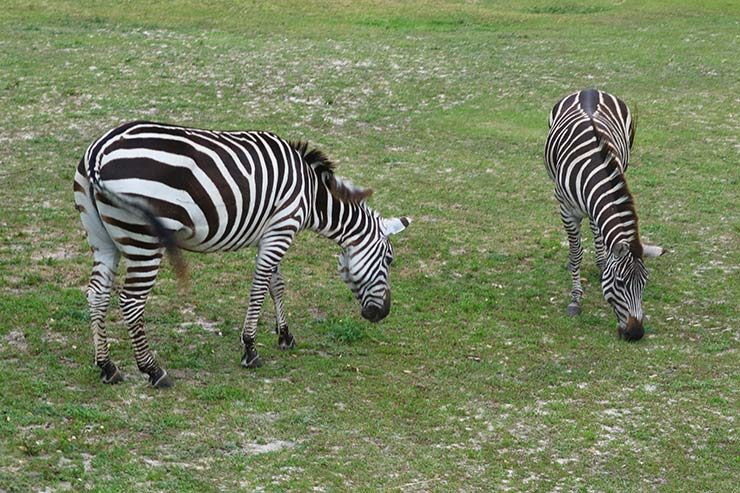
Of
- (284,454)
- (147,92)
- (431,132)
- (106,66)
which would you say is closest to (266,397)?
(284,454)

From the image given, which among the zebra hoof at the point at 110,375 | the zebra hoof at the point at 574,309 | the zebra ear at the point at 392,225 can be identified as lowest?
the zebra hoof at the point at 574,309

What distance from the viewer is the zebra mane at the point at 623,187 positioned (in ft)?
35.1

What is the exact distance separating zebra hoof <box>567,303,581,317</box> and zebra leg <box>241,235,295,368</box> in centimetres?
401

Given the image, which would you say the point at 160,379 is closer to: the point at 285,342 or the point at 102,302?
the point at 102,302

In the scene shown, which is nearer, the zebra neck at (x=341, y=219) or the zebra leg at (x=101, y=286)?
the zebra leg at (x=101, y=286)

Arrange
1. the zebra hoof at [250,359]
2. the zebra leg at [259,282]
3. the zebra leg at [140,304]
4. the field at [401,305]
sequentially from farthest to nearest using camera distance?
the zebra hoof at [250,359] < the zebra leg at [259,282] < the zebra leg at [140,304] < the field at [401,305]

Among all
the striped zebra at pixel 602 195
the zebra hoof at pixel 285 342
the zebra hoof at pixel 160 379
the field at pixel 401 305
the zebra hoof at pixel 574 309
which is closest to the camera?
the field at pixel 401 305

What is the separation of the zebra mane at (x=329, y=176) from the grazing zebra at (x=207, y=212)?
0.01 metres

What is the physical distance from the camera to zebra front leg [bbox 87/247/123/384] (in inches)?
361

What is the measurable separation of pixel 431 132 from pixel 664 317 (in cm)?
880

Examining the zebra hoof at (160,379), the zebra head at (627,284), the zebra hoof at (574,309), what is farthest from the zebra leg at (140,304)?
the zebra hoof at (574,309)

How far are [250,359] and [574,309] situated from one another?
4.32 metres

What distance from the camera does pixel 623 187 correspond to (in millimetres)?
11039

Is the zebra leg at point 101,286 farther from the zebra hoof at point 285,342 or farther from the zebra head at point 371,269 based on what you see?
the zebra head at point 371,269
